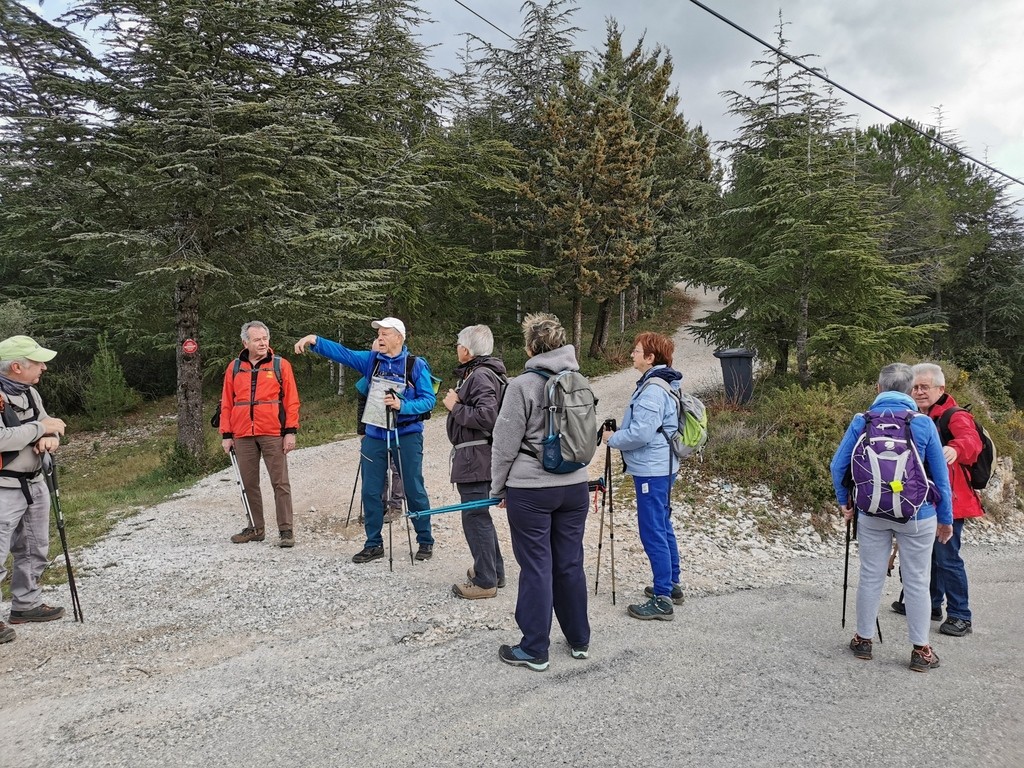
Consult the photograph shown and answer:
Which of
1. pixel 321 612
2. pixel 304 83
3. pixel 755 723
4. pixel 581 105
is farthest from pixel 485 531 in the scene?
pixel 581 105

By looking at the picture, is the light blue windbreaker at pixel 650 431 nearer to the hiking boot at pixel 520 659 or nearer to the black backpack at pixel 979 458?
the hiking boot at pixel 520 659

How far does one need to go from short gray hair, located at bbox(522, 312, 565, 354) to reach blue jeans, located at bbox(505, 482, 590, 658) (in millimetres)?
875

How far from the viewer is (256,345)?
623 cm

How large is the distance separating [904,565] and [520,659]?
2560 millimetres

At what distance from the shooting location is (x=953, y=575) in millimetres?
4703

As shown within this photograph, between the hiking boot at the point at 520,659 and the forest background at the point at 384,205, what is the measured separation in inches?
234

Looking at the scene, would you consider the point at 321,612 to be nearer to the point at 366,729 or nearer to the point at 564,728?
the point at 366,729

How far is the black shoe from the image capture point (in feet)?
14.8

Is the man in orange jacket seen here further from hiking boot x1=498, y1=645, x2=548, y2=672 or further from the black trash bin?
the black trash bin

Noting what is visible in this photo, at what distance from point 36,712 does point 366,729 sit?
1.83 metres

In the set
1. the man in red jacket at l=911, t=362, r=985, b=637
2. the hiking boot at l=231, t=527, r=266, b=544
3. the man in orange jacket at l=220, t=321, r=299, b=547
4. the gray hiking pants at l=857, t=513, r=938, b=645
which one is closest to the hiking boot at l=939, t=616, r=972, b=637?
the man in red jacket at l=911, t=362, r=985, b=637

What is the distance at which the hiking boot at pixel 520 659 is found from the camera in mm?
3802

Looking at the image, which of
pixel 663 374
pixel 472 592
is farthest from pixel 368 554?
pixel 663 374

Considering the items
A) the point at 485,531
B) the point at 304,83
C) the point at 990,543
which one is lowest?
the point at 990,543
